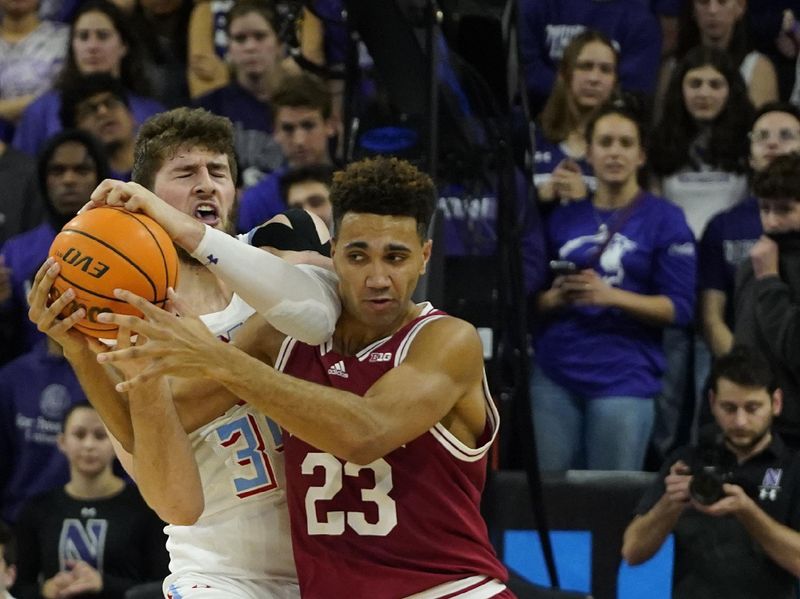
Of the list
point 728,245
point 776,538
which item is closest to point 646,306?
point 728,245

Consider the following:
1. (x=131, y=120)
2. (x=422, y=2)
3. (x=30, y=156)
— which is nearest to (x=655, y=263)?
(x=422, y=2)

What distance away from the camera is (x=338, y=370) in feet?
14.3

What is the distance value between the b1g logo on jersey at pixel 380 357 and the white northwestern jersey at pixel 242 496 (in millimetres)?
432

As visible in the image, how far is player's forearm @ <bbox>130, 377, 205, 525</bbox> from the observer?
4.24 metres

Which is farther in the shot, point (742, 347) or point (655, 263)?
point (655, 263)

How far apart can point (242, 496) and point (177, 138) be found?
3.44ft

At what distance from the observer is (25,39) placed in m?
9.46

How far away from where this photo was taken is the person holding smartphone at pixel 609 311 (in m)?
7.32

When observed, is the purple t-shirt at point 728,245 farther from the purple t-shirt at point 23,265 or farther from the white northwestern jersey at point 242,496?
the white northwestern jersey at point 242,496

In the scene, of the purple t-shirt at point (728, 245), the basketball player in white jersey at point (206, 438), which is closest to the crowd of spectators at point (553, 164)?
the purple t-shirt at point (728, 245)

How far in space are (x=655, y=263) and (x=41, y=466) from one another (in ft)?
10.4

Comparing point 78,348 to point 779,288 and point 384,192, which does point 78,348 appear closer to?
point 384,192

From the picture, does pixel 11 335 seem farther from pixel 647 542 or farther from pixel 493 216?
pixel 647 542

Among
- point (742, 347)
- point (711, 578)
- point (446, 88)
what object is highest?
point (446, 88)
